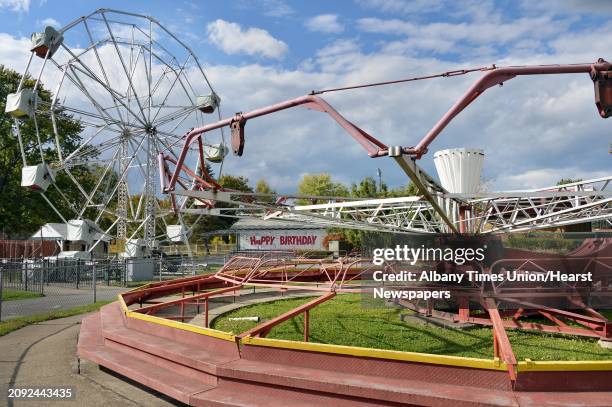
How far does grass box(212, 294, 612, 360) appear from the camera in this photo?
707cm

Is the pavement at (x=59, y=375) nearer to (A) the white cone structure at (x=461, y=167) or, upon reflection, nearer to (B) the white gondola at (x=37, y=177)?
(A) the white cone structure at (x=461, y=167)

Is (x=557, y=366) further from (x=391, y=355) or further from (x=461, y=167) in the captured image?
(x=461, y=167)

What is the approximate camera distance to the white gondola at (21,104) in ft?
87.2

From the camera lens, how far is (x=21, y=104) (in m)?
26.5

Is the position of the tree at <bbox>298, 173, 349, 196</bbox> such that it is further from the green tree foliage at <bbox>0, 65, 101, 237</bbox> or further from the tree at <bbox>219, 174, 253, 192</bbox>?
the green tree foliage at <bbox>0, 65, 101, 237</bbox>

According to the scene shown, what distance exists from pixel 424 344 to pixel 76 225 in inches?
1076

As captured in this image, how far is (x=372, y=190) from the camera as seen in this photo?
1892 inches

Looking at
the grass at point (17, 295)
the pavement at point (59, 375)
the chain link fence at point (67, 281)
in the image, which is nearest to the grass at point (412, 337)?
the pavement at point (59, 375)

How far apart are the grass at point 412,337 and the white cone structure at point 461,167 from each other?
463cm

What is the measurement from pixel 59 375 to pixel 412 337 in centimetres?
554

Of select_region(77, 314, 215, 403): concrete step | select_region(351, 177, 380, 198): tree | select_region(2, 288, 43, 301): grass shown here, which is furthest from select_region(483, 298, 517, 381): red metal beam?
select_region(351, 177, 380, 198): tree

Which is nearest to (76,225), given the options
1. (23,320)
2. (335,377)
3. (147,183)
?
(147,183)

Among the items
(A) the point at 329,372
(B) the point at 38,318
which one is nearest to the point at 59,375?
(A) the point at 329,372

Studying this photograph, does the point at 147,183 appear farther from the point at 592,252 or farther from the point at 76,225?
the point at 592,252
